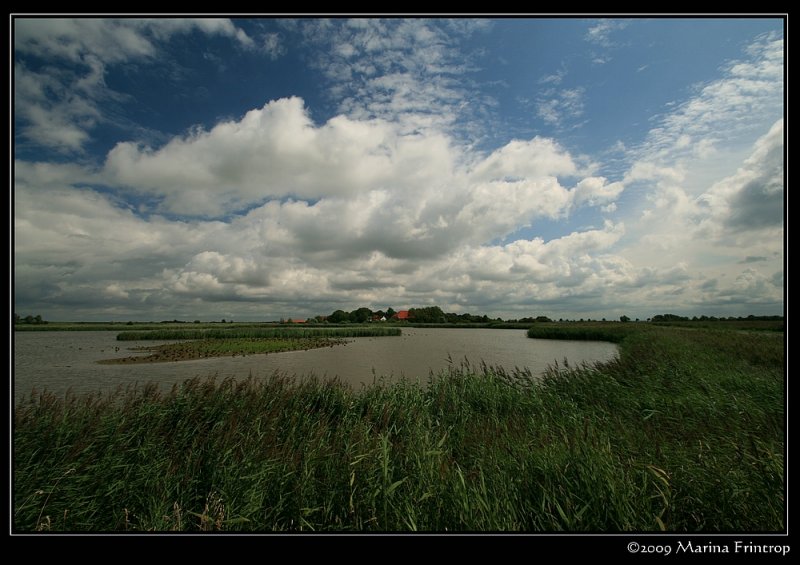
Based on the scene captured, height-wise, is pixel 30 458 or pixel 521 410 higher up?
pixel 30 458

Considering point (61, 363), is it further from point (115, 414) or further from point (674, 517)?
point (674, 517)

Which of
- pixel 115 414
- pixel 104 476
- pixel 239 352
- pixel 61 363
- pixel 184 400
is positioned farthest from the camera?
pixel 239 352

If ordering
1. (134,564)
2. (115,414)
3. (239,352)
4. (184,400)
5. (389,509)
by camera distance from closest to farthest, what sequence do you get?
(134,564), (389,509), (115,414), (184,400), (239,352)

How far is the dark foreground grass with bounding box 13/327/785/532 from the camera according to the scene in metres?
3.91

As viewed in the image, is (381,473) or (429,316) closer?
(381,473)

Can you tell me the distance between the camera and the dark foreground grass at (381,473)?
154 inches

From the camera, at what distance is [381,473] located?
15.6ft

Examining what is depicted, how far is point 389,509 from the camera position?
4.21m

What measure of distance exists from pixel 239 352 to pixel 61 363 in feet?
34.4

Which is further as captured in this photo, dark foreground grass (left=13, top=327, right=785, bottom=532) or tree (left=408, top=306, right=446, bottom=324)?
tree (left=408, top=306, right=446, bottom=324)

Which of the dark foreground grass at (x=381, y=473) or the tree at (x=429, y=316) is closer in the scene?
the dark foreground grass at (x=381, y=473)
